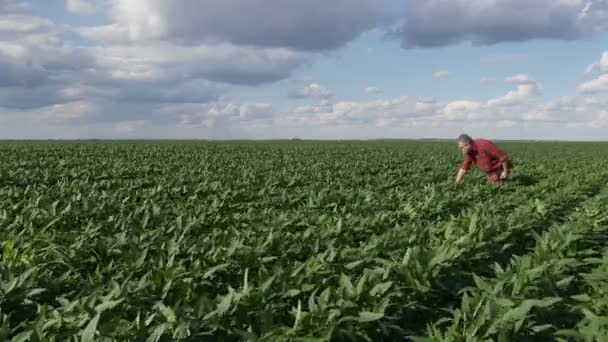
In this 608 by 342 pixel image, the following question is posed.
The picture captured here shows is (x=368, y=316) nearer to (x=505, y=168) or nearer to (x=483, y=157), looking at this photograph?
(x=505, y=168)

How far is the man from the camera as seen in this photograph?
1245cm

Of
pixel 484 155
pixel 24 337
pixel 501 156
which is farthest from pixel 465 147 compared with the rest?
pixel 24 337

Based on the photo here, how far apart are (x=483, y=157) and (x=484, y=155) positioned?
2.6 inches

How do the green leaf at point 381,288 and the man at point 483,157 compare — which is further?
the man at point 483,157

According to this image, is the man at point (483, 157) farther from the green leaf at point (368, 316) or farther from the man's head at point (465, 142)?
the green leaf at point (368, 316)

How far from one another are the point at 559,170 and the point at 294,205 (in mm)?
15307

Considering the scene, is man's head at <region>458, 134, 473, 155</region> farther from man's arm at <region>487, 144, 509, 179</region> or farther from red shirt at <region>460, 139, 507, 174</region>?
man's arm at <region>487, 144, 509, 179</region>

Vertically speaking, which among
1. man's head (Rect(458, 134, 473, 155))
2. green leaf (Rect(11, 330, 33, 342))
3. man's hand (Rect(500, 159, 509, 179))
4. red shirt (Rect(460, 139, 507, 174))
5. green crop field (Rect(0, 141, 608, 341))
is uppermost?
man's head (Rect(458, 134, 473, 155))

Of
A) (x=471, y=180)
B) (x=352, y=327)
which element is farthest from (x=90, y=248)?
(x=471, y=180)

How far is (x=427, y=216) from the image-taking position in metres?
8.71

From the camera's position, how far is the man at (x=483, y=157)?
1245 cm

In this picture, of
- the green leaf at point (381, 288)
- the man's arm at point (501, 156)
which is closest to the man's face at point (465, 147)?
the man's arm at point (501, 156)

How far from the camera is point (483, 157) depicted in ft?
42.4

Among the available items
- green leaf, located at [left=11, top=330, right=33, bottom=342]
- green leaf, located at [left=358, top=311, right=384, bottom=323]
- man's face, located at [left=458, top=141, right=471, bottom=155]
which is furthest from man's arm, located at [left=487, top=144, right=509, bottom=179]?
green leaf, located at [left=11, top=330, right=33, bottom=342]
